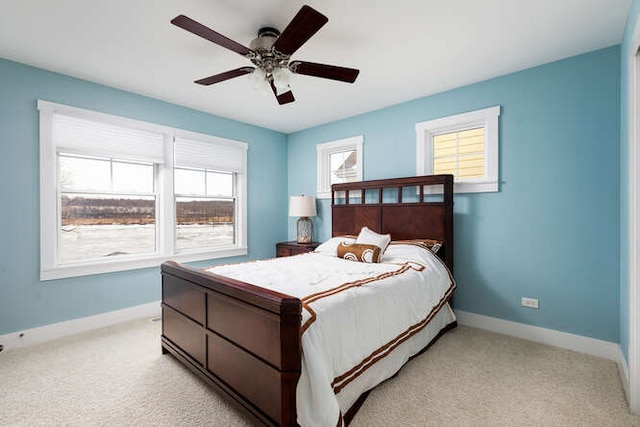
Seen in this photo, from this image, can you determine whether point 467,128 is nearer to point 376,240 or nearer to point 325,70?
point 376,240

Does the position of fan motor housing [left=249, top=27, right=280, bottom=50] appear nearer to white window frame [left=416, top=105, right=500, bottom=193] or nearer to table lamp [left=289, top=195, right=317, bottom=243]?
white window frame [left=416, top=105, right=500, bottom=193]

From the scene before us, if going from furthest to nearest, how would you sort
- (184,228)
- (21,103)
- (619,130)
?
1. (184,228)
2. (21,103)
3. (619,130)

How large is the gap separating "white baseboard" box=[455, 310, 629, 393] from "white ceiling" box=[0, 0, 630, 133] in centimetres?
250

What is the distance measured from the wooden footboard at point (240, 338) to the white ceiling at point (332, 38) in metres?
1.82

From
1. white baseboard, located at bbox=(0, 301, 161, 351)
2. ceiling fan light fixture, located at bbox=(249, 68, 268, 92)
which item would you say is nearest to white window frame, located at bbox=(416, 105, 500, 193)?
ceiling fan light fixture, located at bbox=(249, 68, 268, 92)

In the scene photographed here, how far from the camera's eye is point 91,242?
334cm

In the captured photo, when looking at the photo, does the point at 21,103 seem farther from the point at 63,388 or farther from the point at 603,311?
the point at 603,311

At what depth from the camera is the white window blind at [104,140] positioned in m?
3.06

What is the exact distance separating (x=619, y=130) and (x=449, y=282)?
1.88 m

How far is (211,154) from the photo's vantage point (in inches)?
168

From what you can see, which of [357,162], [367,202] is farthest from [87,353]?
[357,162]

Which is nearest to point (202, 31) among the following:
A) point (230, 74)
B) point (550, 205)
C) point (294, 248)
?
point (230, 74)

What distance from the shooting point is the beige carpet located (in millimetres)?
1826

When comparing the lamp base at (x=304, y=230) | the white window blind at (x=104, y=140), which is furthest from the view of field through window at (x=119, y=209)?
the lamp base at (x=304, y=230)
